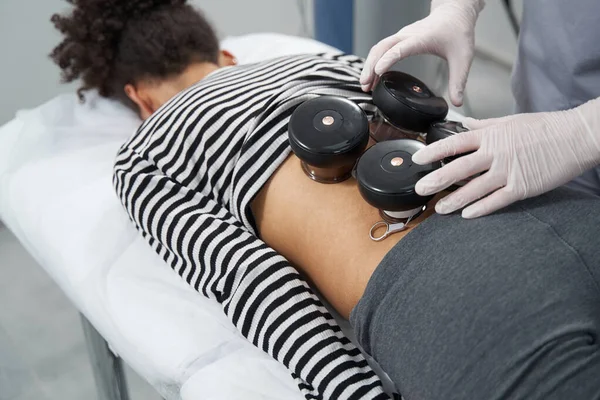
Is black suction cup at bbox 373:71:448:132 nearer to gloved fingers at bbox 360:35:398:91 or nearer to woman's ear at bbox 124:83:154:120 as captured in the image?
gloved fingers at bbox 360:35:398:91

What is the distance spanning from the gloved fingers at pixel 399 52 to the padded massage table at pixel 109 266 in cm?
34

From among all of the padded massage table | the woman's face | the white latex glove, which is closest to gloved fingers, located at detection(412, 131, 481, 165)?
the white latex glove

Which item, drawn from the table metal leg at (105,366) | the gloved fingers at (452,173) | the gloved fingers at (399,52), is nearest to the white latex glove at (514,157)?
the gloved fingers at (452,173)

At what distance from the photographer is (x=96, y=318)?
106 cm

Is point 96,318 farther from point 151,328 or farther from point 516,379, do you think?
point 516,379

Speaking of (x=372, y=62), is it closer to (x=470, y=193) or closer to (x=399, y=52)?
(x=399, y=52)

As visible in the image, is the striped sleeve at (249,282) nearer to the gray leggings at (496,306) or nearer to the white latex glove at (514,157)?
the gray leggings at (496,306)

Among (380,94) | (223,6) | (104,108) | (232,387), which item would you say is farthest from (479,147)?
(223,6)

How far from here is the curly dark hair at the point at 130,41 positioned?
1.31 meters

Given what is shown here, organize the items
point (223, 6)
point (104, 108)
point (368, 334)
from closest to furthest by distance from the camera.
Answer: point (368, 334), point (104, 108), point (223, 6)

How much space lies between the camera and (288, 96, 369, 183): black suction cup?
0.83 metres

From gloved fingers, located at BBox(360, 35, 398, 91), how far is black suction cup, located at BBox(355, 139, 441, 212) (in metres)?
0.20

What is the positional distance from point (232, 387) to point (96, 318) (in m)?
0.31

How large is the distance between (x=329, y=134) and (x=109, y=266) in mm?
494
